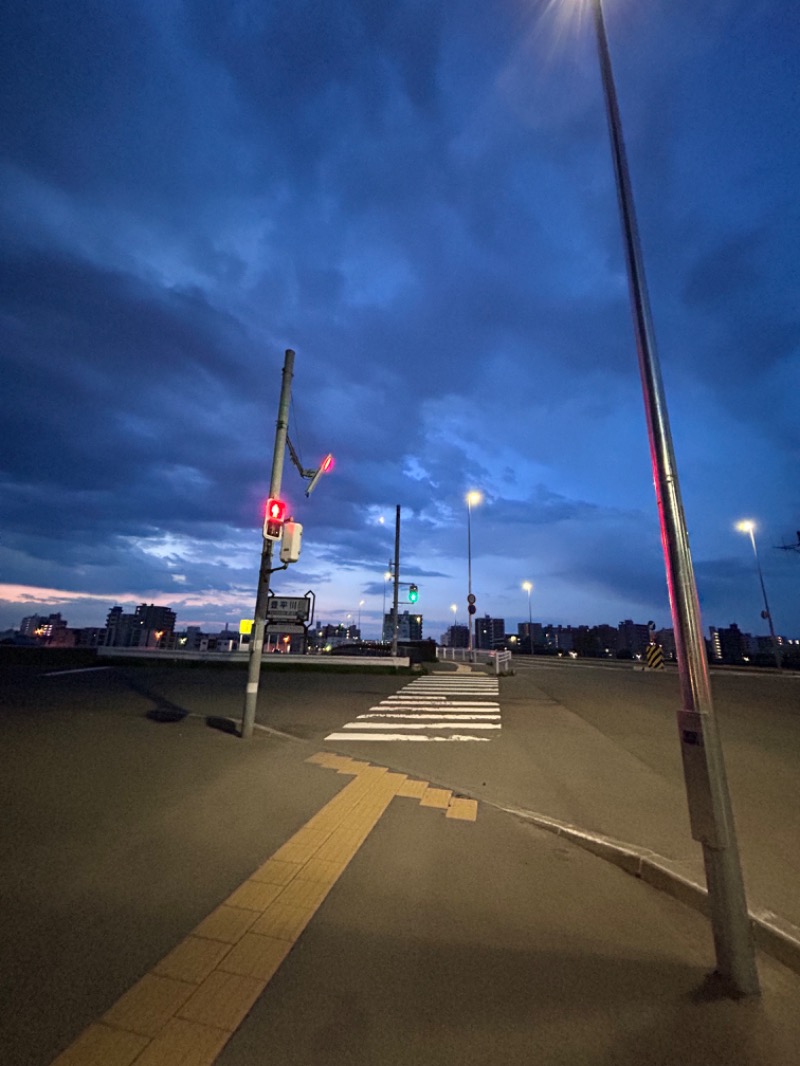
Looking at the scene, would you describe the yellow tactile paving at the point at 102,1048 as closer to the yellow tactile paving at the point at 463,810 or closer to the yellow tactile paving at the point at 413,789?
the yellow tactile paving at the point at 463,810

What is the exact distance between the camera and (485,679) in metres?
21.3

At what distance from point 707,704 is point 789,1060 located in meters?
1.58

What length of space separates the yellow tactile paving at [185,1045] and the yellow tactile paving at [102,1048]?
0.21ft

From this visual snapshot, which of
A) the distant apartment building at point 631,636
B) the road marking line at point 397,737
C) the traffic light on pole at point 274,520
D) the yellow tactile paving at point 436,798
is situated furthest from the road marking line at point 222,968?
the distant apartment building at point 631,636

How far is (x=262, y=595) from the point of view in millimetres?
8078

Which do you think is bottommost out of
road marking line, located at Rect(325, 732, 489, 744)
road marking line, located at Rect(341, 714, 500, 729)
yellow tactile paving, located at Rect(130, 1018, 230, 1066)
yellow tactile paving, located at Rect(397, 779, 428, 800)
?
yellow tactile paving, located at Rect(130, 1018, 230, 1066)

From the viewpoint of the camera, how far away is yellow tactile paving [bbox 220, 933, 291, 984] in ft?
8.37

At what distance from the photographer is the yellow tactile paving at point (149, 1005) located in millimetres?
2150

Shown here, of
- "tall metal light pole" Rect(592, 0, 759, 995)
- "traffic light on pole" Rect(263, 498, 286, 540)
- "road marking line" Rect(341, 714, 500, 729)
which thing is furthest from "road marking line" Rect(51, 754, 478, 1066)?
"road marking line" Rect(341, 714, 500, 729)

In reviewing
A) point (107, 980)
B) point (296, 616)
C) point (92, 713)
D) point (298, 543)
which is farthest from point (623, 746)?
point (92, 713)

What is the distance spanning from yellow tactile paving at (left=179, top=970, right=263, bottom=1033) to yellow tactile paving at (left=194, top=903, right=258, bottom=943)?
13.0 inches

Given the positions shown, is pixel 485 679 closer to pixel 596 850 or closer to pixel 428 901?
pixel 596 850

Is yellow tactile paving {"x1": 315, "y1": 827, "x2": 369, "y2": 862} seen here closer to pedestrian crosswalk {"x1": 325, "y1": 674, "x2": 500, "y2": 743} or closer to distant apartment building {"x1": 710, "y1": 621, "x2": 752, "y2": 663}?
pedestrian crosswalk {"x1": 325, "y1": 674, "x2": 500, "y2": 743}

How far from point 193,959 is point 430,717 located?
9169 mm
